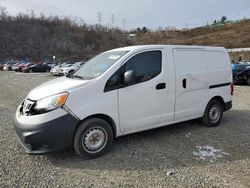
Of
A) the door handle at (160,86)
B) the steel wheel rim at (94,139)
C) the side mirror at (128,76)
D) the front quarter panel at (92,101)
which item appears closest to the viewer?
the front quarter panel at (92,101)

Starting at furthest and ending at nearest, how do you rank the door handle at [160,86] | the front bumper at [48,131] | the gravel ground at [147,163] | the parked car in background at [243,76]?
the parked car in background at [243,76] < the door handle at [160,86] < the front bumper at [48,131] < the gravel ground at [147,163]

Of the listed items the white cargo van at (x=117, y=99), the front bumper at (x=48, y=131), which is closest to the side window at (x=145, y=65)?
the white cargo van at (x=117, y=99)

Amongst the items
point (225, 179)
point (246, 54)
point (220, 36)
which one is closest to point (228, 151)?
point (225, 179)

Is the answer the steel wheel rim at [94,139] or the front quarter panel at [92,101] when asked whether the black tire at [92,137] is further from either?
the front quarter panel at [92,101]

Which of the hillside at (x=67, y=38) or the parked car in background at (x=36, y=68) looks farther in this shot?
the hillside at (x=67, y=38)

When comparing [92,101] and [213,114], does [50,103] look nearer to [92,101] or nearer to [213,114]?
[92,101]

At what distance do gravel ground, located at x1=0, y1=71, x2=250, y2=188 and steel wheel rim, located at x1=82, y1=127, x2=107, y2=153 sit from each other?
A: 0.20 meters

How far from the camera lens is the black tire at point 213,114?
251 inches

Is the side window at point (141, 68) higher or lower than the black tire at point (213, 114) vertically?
higher

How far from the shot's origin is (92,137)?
15.2 ft

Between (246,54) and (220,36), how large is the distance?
89.3ft

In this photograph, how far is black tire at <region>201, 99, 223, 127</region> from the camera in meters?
6.38

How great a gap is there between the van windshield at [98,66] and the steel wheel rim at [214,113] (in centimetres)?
267

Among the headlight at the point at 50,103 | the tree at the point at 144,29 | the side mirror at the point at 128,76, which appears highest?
the tree at the point at 144,29
